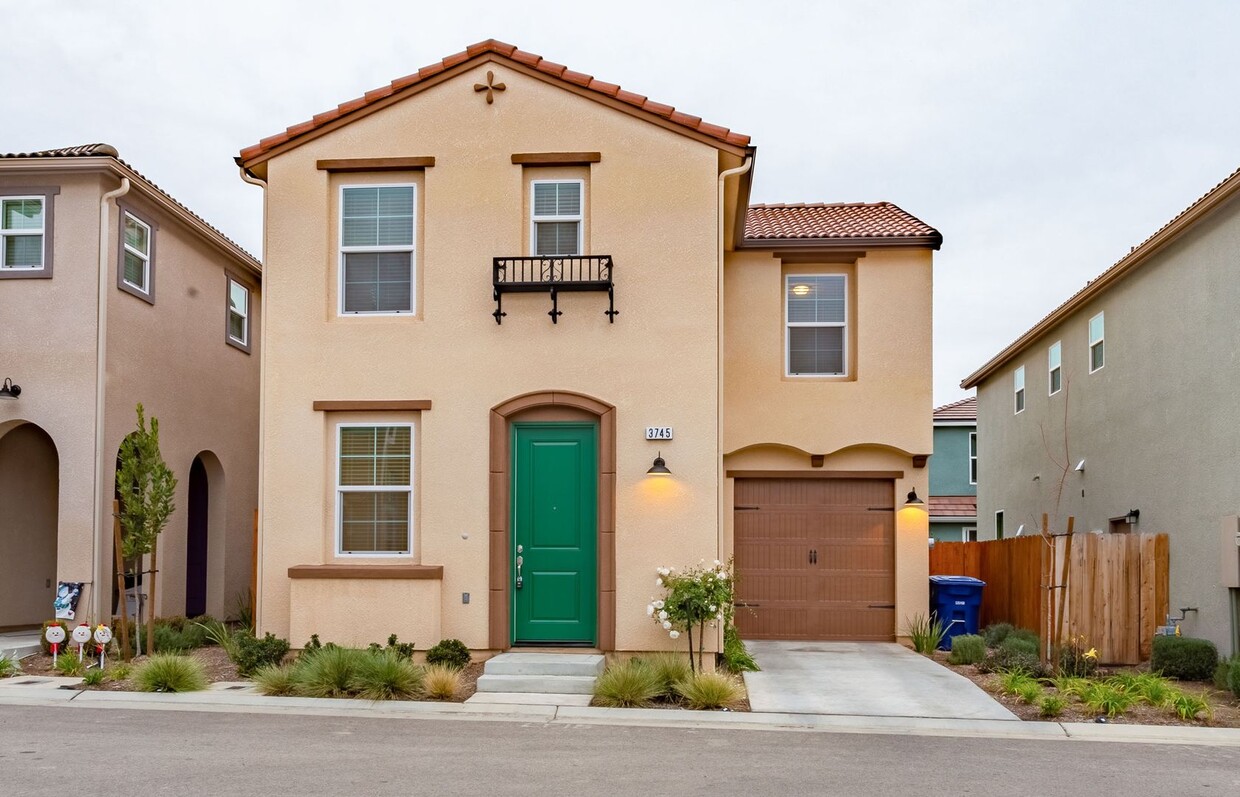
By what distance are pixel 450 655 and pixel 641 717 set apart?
2.66 m

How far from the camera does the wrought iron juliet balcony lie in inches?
492

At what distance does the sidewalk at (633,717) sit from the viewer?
1002 centimetres

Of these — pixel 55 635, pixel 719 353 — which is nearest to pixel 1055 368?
pixel 719 353

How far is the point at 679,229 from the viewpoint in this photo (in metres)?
12.6

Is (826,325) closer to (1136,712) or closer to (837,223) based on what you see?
(837,223)

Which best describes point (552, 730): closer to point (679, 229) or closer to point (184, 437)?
point (679, 229)

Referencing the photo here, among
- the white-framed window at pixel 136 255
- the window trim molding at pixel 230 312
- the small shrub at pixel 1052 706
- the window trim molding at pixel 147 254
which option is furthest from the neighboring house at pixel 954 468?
the white-framed window at pixel 136 255

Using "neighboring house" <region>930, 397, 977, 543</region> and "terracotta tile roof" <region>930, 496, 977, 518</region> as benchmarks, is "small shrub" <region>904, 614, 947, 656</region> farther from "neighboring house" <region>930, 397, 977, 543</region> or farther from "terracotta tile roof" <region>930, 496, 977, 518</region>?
"neighboring house" <region>930, 397, 977, 543</region>

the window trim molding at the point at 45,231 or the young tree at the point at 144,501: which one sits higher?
the window trim molding at the point at 45,231

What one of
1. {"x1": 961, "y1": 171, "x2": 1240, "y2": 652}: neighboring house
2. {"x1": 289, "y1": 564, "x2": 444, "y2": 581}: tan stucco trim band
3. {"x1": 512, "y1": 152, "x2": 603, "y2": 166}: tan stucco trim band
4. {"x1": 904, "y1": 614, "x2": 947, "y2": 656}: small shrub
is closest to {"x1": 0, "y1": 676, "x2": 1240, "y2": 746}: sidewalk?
{"x1": 289, "y1": 564, "x2": 444, "y2": 581}: tan stucco trim band

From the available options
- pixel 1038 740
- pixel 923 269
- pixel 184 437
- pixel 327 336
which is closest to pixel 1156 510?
pixel 923 269

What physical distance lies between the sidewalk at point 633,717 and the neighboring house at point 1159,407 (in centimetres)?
404

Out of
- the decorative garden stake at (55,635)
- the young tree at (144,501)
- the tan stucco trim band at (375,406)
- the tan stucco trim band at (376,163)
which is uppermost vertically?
the tan stucco trim band at (376,163)

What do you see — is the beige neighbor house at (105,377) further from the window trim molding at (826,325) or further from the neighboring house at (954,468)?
the neighboring house at (954,468)
